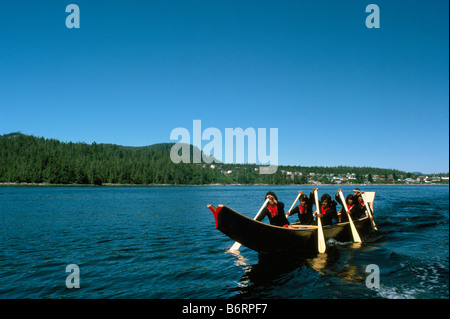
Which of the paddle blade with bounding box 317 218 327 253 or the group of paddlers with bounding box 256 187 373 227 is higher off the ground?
the group of paddlers with bounding box 256 187 373 227

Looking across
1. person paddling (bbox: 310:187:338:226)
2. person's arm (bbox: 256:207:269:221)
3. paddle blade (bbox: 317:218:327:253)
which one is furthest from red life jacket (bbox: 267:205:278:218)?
person paddling (bbox: 310:187:338:226)

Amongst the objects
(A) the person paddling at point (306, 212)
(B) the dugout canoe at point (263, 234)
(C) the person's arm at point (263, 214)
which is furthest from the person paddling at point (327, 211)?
(C) the person's arm at point (263, 214)

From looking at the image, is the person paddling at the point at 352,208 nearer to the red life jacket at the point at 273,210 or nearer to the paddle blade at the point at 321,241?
the paddle blade at the point at 321,241

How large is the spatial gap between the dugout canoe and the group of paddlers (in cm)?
74

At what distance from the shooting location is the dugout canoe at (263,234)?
12.3 meters

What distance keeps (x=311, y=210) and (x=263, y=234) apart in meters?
6.16

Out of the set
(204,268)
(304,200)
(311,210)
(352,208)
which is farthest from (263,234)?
(352,208)

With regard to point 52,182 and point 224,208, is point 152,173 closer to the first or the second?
point 52,182

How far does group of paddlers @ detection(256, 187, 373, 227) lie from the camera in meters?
15.2

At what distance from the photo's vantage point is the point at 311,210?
1866cm

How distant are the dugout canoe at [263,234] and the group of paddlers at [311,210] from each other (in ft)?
2.44

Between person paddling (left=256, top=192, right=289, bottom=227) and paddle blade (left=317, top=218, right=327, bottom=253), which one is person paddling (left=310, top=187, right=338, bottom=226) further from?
person paddling (left=256, top=192, right=289, bottom=227)
